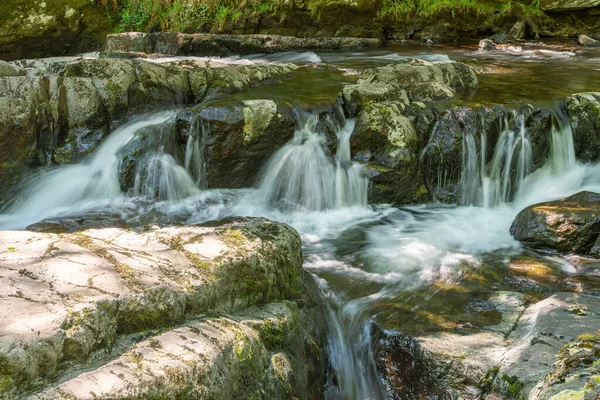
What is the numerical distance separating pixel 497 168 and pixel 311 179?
2.47 meters

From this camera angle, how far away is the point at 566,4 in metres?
15.3

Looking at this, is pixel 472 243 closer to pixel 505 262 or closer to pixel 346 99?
pixel 505 262

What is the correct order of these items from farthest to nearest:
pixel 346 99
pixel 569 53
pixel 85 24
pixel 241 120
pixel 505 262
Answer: pixel 85 24 < pixel 569 53 < pixel 346 99 < pixel 241 120 < pixel 505 262

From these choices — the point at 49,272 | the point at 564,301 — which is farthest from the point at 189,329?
the point at 564,301

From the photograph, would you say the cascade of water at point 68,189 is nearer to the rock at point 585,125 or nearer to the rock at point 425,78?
the rock at point 425,78

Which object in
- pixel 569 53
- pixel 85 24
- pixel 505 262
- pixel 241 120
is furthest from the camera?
pixel 85 24

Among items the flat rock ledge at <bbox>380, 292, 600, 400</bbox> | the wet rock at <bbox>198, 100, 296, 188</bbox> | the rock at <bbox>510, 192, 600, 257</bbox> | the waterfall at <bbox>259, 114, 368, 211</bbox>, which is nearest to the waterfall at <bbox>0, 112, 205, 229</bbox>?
the wet rock at <bbox>198, 100, 296, 188</bbox>

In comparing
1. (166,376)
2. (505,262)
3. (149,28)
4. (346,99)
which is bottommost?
(505,262)

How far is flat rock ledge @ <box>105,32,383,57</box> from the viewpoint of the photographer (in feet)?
40.0

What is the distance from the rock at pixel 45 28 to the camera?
12812mm

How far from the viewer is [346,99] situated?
721 centimetres

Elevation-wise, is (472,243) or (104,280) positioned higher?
(104,280)

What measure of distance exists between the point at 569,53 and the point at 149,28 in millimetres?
11116

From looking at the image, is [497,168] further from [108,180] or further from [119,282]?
[119,282]
